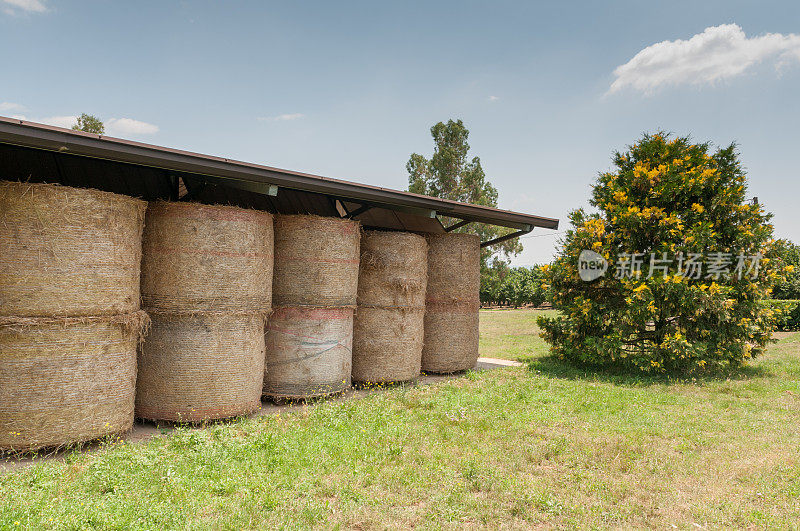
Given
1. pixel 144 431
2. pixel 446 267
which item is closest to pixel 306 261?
pixel 144 431

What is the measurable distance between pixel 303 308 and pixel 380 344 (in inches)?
71.9

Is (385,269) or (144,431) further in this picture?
(385,269)

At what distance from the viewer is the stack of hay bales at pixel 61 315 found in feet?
16.0

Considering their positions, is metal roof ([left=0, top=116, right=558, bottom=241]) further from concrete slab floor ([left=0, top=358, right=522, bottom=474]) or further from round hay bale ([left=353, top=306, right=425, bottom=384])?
concrete slab floor ([left=0, top=358, right=522, bottom=474])

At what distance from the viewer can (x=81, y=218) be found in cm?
515

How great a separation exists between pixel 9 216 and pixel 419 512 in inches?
187

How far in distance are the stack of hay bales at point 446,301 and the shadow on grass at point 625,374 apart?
225 cm

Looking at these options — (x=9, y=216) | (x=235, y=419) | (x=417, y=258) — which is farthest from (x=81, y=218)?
(x=417, y=258)

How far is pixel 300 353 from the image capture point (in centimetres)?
738

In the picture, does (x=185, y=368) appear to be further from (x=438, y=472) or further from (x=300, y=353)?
(x=438, y=472)

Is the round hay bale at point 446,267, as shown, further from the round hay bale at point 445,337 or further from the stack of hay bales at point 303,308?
the stack of hay bales at point 303,308

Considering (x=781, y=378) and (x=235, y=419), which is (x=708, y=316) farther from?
(x=235, y=419)

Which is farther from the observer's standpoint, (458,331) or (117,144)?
(458,331)

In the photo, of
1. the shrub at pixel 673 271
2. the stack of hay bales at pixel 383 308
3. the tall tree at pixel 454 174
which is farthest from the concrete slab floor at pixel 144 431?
the tall tree at pixel 454 174
